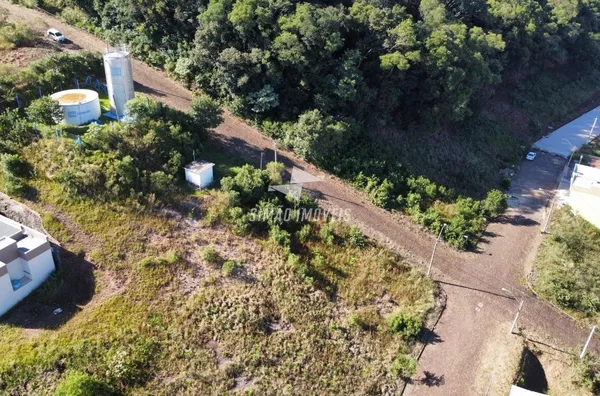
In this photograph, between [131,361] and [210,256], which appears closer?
[131,361]

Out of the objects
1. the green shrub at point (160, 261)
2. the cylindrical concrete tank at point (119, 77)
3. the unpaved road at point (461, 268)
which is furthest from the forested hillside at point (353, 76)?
the green shrub at point (160, 261)

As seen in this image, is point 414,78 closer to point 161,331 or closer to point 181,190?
point 181,190

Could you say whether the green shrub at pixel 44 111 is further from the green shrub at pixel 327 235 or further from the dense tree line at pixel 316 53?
the green shrub at pixel 327 235

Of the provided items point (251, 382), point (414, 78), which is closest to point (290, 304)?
point (251, 382)

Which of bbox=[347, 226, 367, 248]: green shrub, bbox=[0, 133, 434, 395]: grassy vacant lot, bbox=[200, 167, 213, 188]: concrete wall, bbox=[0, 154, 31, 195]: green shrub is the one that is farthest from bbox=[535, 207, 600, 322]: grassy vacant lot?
bbox=[0, 154, 31, 195]: green shrub

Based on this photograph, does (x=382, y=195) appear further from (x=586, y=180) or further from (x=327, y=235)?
(x=586, y=180)

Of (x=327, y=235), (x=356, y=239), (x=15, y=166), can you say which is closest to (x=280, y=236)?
(x=327, y=235)

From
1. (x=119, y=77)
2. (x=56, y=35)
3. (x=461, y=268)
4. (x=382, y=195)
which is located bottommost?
(x=461, y=268)
